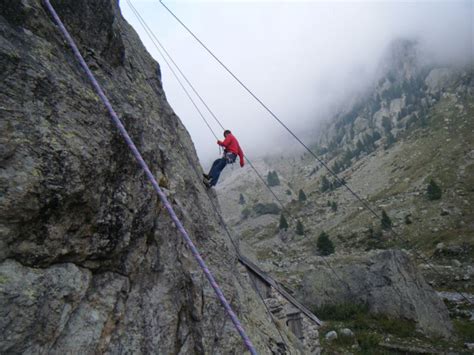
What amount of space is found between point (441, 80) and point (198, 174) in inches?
7756

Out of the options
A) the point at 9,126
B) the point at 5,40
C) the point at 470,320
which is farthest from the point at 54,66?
the point at 470,320

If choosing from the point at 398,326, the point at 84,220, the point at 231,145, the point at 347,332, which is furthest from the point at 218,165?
the point at 398,326

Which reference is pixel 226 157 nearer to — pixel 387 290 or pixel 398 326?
pixel 398 326

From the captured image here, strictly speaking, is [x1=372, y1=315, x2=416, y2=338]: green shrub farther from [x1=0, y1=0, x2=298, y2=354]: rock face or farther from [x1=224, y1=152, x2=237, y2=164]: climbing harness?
[x1=224, y1=152, x2=237, y2=164]: climbing harness

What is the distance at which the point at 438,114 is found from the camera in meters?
128

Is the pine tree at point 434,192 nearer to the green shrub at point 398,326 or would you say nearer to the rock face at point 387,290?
the rock face at point 387,290

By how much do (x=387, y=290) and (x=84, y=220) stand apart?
28.3 m

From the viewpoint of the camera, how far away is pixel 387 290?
26844 mm

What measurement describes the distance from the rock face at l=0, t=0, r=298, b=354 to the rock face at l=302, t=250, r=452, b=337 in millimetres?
22674

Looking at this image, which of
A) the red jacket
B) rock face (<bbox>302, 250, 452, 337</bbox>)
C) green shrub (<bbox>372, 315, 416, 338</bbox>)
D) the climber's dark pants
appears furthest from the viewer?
rock face (<bbox>302, 250, 452, 337</bbox>)

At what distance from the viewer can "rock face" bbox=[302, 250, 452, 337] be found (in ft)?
80.3

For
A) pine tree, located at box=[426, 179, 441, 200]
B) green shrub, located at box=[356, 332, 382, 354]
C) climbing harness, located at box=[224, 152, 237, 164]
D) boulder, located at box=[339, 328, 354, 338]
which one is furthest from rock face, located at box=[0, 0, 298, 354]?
pine tree, located at box=[426, 179, 441, 200]

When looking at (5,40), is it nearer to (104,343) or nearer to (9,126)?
(9,126)

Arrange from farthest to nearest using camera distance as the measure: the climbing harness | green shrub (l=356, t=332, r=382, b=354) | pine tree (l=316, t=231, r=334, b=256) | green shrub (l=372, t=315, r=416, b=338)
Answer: pine tree (l=316, t=231, r=334, b=256) < green shrub (l=372, t=315, r=416, b=338) < green shrub (l=356, t=332, r=382, b=354) < the climbing harness
